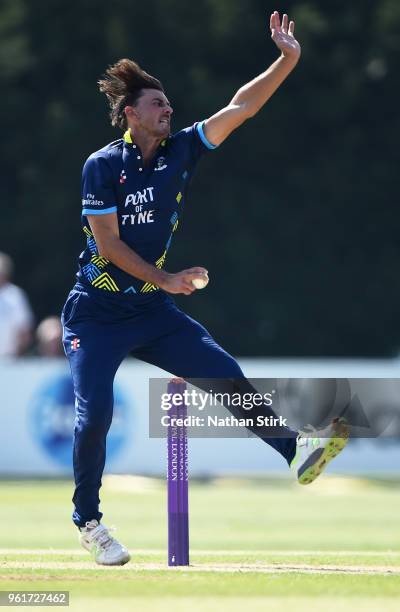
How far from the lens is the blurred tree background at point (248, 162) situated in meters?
24.7

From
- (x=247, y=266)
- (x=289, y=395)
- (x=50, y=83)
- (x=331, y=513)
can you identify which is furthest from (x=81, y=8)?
(x=289, y=395)

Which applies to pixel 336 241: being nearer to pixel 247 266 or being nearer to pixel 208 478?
pixel 247 266

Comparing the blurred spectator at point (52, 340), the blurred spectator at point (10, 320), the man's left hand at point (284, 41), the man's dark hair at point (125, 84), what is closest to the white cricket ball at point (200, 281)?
the man's dark hair at point (125, 84)

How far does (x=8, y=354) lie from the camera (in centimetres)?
1844

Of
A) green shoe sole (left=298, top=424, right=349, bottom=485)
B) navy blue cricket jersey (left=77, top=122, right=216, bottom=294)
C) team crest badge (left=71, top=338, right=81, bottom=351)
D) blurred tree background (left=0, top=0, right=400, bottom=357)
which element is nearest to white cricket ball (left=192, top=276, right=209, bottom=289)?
navy blue cricket jersey (left=77, top=122, right=216, bottom=294)

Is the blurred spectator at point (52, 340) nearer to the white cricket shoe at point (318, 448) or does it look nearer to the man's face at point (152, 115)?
the man's face at point (152, 115)

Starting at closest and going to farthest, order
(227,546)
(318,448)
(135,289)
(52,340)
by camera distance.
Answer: (318,448), (135,289), (227,546), (52,340)

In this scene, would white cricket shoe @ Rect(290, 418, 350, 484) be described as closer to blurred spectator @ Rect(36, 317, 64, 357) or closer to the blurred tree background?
blurred spectator @ Rect(36, 317, 64, 357)

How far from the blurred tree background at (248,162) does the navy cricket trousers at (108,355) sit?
53.7 feet

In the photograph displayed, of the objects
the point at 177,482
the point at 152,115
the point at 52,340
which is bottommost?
the point at 177,482

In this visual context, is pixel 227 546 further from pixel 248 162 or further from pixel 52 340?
pixel 248 162

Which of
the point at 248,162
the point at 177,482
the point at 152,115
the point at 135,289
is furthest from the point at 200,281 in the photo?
the point at 248,162

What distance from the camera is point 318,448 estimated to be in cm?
789

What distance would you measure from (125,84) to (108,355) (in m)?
1.44
